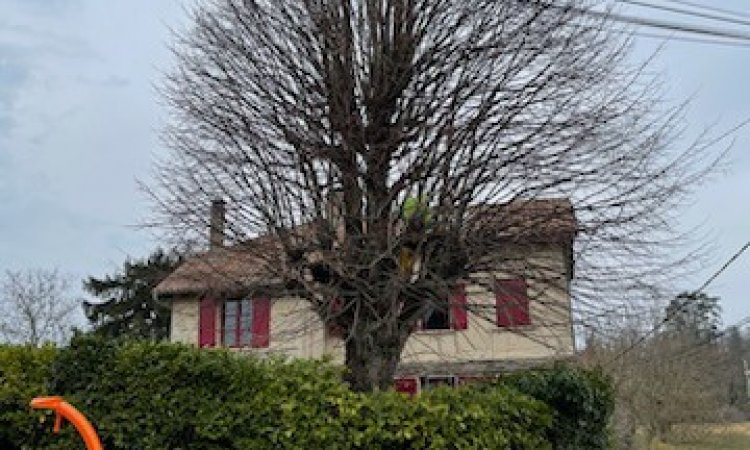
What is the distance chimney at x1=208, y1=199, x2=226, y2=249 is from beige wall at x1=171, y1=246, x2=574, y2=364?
1642 millimetres

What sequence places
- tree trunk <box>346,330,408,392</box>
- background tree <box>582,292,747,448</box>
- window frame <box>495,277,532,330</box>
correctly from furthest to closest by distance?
1. background tree <box>582,292,747,448</box>
2. window frame <box>495,277,532,330</box>
3. tree trunk <box>346,330,408,392</box>

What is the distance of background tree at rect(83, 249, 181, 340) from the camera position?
27.0 meters

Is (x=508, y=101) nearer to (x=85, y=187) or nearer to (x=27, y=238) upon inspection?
(x=85, y=187)

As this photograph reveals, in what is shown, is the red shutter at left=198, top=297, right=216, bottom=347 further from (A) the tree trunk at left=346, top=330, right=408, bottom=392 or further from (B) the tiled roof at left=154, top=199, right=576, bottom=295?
(A) the tree trunk at left=346, top=330, right=408, bottom=392

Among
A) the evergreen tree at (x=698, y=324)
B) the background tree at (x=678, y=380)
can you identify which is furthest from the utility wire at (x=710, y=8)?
the evergreen tree at (x=698, y=324)

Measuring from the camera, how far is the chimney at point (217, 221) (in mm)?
9203

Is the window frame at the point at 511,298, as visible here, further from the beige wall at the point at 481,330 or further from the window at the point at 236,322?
the window at the point at 236,322

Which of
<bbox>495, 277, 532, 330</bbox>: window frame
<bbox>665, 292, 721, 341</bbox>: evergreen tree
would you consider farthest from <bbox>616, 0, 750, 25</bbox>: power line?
<bbox>665, 292, 721, 341</bbox>: evergreen tree

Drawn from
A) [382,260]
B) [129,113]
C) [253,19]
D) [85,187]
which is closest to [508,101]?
[382,260]

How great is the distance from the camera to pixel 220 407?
21.8 ft

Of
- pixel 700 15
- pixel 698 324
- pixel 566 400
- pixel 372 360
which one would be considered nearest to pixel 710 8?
pixel 700 15

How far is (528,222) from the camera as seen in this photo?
29.9 ft

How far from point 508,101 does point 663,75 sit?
2.14m

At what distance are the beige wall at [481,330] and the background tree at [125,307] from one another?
682 centimetres
